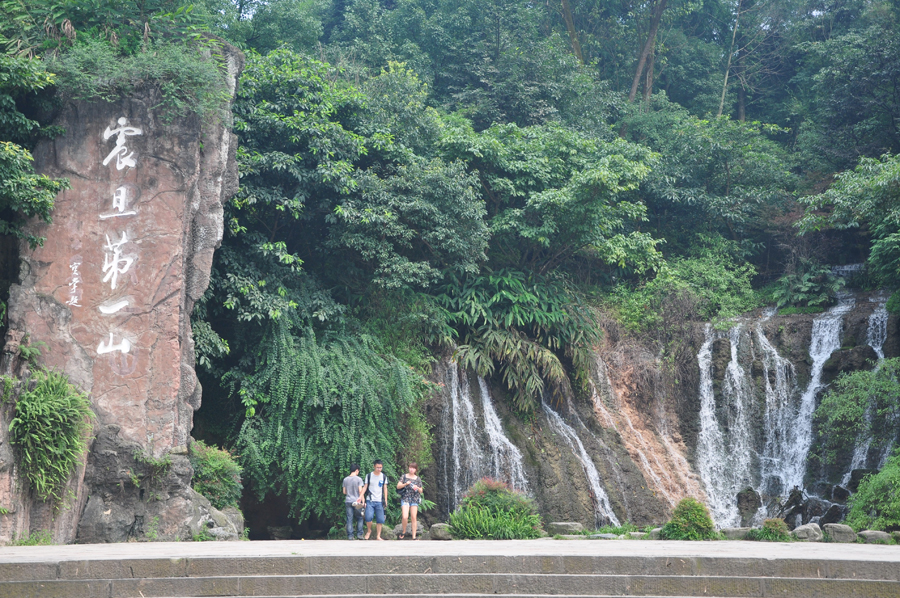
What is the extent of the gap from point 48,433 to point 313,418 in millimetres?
4383

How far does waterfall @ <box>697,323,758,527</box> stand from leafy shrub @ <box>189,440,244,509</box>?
9137 millimetres

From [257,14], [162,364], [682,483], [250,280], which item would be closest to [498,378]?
[682,483]

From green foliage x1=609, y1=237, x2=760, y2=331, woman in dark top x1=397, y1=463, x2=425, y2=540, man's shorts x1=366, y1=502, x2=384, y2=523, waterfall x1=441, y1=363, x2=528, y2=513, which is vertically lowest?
man's shorts x1=366, y1=502, x2=384, y2=523

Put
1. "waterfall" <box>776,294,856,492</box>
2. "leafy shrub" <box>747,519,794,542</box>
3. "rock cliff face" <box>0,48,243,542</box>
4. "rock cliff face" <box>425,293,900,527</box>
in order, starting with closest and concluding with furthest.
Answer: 1. "leafy shrub" <box>747,519,794,542</box>
2. "rock cliff face" <box>0,48,243,542</box>
3. "rock cliff face" <box>425,293,900,527</box>
4. "waterfall" <box>776,294,856,492</box>

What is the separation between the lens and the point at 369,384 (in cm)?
1377

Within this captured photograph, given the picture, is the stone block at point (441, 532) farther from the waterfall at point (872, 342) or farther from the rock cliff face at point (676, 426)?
the waterfall at point (872, 342)

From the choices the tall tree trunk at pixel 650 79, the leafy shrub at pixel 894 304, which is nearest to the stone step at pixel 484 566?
the leafy shrub at pixel 894 304

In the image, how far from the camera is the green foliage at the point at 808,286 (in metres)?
18.7

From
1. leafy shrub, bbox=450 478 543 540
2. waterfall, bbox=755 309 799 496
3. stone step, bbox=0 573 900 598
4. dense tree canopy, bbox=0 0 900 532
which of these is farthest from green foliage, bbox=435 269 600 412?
stone step, bbox=0 573 900 598

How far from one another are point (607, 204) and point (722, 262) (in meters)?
4.08

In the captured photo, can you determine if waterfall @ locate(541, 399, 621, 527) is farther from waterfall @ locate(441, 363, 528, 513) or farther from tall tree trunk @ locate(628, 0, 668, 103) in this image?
tall tree trunk @ locate(628, 0, 668, 103)

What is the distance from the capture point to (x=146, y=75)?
39.8 ft

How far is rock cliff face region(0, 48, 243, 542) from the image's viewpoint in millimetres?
11117

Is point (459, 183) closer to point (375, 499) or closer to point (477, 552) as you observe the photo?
point (375, 499)
